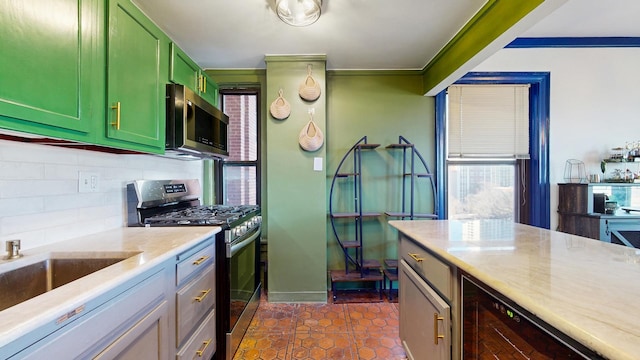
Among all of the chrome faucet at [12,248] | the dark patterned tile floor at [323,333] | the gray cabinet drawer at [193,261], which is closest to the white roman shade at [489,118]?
the dark patterned tile floor at [323,333]

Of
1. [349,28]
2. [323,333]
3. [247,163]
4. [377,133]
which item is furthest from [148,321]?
[377,133]

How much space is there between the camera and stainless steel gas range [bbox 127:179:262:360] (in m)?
1.68

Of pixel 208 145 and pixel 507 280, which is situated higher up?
pixel 208 145

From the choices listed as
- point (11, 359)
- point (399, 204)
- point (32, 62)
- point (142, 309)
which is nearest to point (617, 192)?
point (399, 204)

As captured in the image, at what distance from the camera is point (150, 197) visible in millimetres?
1847

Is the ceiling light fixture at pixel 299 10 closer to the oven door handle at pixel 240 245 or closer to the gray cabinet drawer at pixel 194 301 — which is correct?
the oven door handle at pixel 240 245

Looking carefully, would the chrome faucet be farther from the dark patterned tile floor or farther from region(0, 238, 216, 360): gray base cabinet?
the dark patterned tile floor

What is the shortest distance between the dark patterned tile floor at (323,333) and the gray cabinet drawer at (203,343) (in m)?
0.29

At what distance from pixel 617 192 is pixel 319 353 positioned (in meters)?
3.25

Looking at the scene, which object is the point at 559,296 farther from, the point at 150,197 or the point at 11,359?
the point at 150,197

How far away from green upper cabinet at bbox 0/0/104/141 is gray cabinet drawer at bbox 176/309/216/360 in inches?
43.3

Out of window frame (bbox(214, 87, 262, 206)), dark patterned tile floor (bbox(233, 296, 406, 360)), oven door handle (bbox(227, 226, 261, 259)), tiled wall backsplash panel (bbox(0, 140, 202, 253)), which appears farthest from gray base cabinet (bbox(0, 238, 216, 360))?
window frame (bbox(214, 87, 262, 206))

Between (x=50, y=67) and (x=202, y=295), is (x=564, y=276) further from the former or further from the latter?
(x=50, y=67)

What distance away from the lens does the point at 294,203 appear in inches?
101
